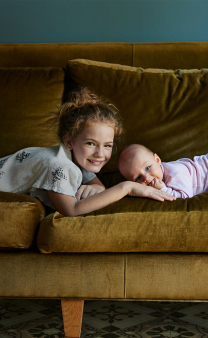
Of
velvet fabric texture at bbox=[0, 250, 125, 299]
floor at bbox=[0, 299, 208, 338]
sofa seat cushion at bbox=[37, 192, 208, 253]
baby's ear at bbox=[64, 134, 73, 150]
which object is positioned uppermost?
baby's ear at bbox=[64, 134, 73, 150]

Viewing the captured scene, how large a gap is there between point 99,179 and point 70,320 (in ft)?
2.19

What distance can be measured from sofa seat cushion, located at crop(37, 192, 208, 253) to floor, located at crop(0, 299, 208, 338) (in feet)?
1.07

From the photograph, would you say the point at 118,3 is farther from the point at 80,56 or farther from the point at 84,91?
the point at 84,91

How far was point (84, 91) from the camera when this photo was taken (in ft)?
5.19

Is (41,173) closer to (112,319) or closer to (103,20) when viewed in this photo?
(112,319)

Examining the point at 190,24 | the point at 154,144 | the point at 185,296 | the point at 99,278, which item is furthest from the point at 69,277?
the point at 190,24

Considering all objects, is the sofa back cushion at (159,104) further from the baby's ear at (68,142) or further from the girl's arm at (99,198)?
the girl's arm at (99,198)

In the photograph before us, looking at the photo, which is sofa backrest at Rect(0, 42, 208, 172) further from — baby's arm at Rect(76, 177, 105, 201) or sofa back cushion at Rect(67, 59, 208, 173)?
baby's arm at Rect(76, 177, 105, 201)

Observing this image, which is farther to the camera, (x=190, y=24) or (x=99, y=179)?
(x=190, y=24)

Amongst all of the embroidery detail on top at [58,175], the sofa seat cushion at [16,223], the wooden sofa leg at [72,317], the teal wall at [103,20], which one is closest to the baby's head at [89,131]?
the embroidery detail on top at [58,175]

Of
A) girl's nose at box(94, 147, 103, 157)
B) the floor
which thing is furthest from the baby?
the floor

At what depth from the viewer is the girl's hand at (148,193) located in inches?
45.2

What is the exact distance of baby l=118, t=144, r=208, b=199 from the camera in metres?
1.35

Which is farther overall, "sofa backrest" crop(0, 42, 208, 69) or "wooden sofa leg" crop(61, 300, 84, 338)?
"sofa backrest" crop(0, 42, 208, 69)
